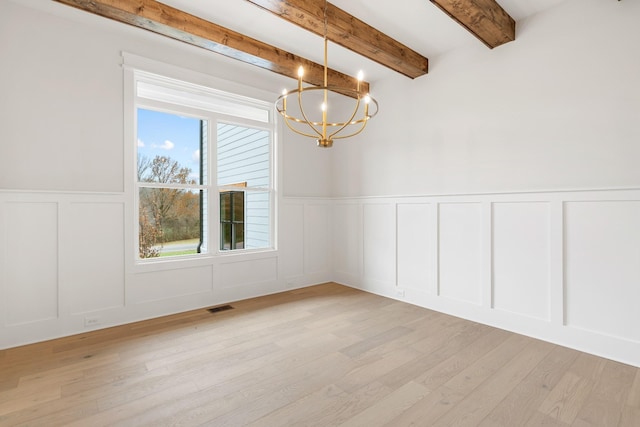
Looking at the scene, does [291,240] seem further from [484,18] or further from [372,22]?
[484,18]

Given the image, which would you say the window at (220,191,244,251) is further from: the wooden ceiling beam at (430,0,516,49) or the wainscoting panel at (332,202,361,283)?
the wooden ceiling beam at (430,0,516,49)

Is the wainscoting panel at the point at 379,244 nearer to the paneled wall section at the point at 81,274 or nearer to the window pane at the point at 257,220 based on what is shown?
the window pane at the point at 257,220

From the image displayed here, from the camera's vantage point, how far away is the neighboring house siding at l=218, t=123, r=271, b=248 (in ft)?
13.4

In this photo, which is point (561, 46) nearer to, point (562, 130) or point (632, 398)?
point (562, 130)

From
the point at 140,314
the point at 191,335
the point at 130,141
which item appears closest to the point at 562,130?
the point at 191,335

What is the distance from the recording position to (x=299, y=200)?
15.3ft

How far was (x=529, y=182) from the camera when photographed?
299 centimetres

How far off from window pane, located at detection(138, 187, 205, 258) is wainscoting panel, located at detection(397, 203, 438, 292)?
253cm

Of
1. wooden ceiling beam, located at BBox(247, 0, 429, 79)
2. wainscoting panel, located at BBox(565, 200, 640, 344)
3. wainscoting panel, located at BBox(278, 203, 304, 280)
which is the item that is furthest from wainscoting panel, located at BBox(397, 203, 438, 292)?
wooden ceiling beam, located at BBox(247, 0, 429, 79)

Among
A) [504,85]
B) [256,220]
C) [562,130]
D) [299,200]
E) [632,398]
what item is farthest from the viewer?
[299,200]

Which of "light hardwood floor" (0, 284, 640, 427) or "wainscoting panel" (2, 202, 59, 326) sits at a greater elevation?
"wainscoting panel" (2, 202, 59, 326)

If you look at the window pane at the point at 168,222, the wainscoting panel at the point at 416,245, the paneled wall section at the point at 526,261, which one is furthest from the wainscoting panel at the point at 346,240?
the window pane at the point at 168,222

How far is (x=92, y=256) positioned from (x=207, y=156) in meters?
1.60

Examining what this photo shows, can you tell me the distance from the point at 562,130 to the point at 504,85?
72cm
